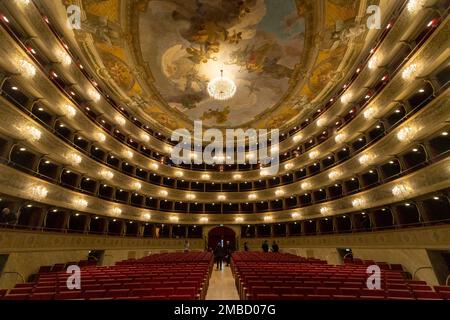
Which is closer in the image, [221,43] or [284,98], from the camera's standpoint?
[221,43]

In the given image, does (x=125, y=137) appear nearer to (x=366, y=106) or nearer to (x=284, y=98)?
(x=284, y=98)

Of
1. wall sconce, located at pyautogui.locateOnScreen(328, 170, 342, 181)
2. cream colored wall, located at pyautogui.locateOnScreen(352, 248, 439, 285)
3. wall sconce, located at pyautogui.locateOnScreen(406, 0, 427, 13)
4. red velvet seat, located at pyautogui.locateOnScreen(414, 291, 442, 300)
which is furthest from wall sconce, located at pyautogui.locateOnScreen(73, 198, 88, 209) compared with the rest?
wall sconce, located at pyautogui.locateOnScreen(406, 0, 427, 13)

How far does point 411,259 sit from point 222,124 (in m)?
20.3

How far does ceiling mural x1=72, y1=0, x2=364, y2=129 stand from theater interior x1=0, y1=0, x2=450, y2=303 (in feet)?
0.35

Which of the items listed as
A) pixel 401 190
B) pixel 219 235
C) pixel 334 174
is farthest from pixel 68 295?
pixel 219 235

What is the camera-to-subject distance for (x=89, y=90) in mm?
16562

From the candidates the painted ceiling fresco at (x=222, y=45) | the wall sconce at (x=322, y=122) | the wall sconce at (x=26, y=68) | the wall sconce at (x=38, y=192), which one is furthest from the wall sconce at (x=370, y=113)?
the wall sconce at (x=38, y=192)

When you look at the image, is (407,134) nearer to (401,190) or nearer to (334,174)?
(401,190)

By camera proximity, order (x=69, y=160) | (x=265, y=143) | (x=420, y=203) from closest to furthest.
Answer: (x=420, y=203), (x=69, y=160), (x=265, y=143)

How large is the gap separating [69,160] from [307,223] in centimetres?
2185

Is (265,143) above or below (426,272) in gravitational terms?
above

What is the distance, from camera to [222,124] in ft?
85.7

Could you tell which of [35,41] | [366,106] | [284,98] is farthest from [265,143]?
[35,41]
